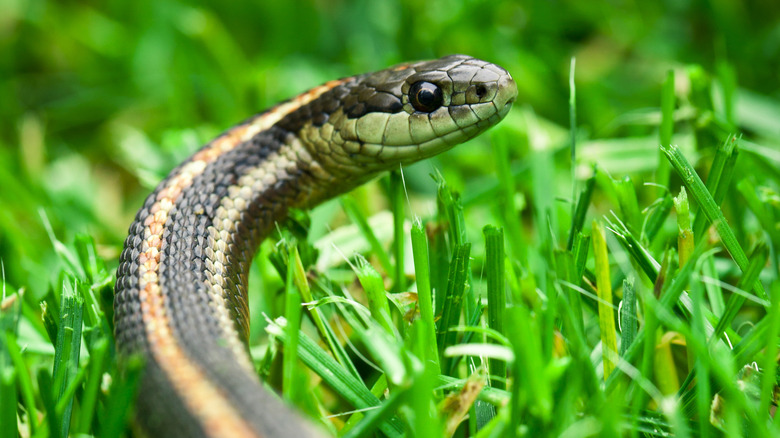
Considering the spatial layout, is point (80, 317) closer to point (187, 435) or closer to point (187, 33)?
point (187, 435)

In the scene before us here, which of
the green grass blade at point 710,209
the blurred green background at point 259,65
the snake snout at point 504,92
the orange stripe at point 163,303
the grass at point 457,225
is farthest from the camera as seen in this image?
the blurred green background at point 259,65

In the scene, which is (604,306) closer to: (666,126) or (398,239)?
(398,239)

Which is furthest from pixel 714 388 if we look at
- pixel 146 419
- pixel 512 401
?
pixel 146 419

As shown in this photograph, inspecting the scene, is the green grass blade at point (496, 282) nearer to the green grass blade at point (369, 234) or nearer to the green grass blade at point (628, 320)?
the green grass blade at point (628, 320)

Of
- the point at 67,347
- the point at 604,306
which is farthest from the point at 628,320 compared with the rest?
the point at 67,347

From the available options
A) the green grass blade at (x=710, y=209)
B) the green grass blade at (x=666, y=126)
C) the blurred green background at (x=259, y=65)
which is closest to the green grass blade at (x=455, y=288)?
the green grass blade at (x=710, y=209)

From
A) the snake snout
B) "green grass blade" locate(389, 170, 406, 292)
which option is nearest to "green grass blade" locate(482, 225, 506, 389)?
"green grass blade" locate(389, 170, 406, 292)
